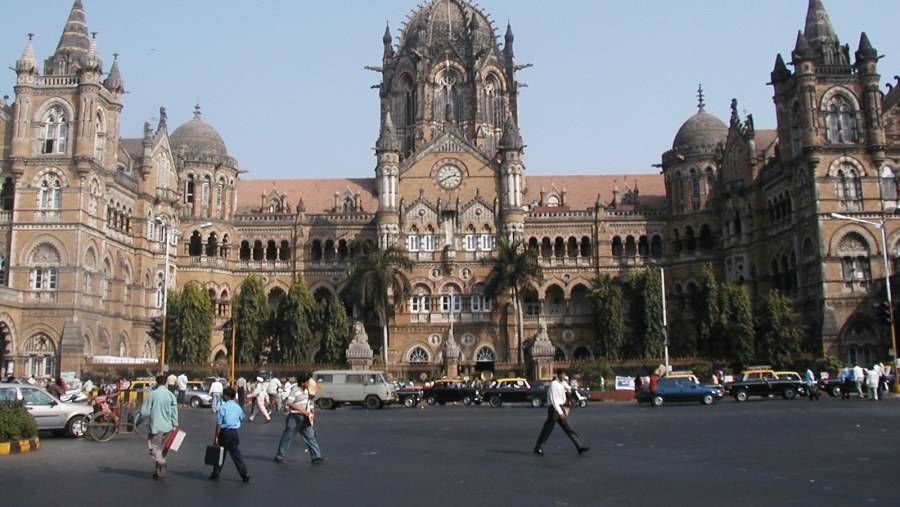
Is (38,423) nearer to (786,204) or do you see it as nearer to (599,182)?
(786,204)

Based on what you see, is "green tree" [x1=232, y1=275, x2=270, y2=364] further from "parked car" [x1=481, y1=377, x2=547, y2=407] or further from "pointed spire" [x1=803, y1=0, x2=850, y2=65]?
"pointed spire" [x1=803, y1=0, x2=850, y2=65]

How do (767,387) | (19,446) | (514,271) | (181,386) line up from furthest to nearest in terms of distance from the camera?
(514,271), (181,386), (767,387), (19,446)

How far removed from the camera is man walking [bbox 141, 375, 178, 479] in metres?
16.1

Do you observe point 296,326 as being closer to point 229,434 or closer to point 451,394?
point 451,394

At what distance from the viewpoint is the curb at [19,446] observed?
20141 millimetres

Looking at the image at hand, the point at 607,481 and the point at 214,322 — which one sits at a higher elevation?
the point at 214,322

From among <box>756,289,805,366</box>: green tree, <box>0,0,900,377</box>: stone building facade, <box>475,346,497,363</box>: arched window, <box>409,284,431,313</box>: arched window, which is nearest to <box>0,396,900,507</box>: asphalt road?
<box>0,0,900,377</box>: stone building facade

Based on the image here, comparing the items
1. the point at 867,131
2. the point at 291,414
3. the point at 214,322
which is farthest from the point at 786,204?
the point at 291,414

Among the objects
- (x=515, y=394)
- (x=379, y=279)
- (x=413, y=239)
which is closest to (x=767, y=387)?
(x=515, y=394)

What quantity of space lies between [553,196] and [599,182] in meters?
5.27

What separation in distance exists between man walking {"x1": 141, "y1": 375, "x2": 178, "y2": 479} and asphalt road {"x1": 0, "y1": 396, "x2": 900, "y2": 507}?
45 centimetres

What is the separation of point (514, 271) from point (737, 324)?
15693mm

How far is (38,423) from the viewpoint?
81.3 ft

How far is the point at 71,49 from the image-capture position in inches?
2372
